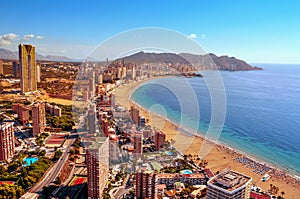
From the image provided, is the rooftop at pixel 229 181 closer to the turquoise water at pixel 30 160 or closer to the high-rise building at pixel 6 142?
the turquoise water at pixel 30 160

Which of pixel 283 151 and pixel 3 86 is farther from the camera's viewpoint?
pixel 3 86

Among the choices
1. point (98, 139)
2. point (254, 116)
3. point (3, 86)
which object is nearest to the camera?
point (98, 139)

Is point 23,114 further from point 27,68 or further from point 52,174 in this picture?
point 27,68

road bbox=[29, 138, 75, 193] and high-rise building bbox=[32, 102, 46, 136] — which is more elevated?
high-rise building bbox=[32, 102, 46, 136]

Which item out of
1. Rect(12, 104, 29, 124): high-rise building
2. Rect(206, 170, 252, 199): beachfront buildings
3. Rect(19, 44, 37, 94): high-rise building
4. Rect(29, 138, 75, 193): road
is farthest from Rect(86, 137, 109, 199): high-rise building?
Rect(19, 44, 37, 94): high-rise building

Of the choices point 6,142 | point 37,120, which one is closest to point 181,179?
point 6,142

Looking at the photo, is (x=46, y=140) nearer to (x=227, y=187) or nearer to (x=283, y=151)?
(x=227, y=187)

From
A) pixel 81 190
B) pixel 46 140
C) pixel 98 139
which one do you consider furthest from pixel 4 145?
pixel 98 139

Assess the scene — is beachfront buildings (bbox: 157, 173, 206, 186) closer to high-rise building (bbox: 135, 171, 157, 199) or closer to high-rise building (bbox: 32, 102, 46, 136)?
high-rise building (bbox: 135, 171, 157, 199)
